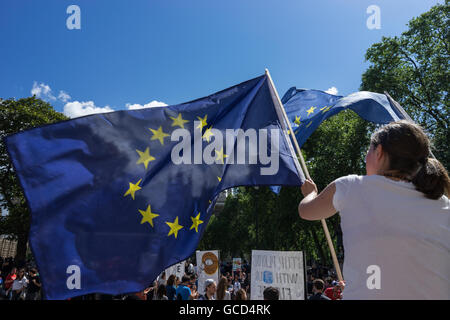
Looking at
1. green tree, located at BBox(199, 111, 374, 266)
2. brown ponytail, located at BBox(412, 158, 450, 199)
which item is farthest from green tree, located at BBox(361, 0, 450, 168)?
brown ponytail, located at BBox(412, 158, 450, 199)

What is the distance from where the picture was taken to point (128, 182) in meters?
4.27

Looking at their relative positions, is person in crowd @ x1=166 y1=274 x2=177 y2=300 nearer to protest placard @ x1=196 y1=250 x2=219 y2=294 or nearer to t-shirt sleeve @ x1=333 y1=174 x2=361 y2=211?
protest placard @ x1=196 y1=250 x2=219 y2=294

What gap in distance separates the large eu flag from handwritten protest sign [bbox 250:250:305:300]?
2923mm

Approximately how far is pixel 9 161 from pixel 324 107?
3108cm

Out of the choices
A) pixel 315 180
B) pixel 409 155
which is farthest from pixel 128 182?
pixel 315 180

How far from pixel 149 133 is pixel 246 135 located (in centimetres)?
140

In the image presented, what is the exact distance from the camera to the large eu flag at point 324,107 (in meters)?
6.17

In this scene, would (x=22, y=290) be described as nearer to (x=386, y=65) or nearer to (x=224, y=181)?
(x=224, y=181)

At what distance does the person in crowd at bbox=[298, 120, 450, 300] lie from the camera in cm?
150

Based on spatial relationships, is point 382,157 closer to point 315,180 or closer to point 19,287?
point 19,287

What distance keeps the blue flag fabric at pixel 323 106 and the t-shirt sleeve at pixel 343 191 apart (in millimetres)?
4474

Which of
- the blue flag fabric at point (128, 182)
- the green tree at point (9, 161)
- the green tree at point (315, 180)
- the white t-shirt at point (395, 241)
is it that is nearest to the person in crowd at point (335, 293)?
the blue flag fabric at point (128, 182)

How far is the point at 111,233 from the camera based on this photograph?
3.87 m
